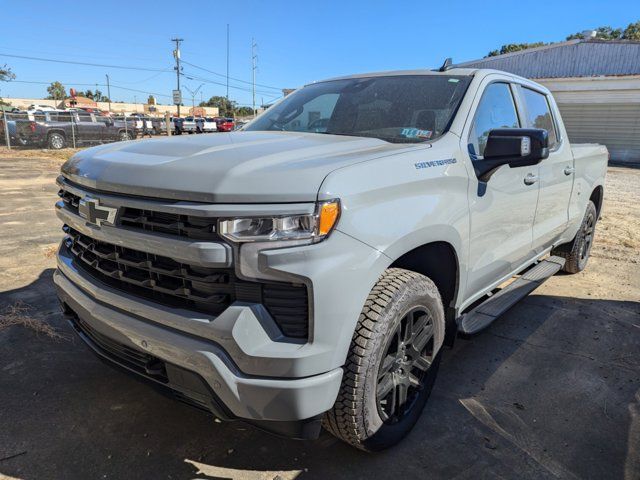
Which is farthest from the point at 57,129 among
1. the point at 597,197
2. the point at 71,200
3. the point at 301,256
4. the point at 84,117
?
the point at 301,256

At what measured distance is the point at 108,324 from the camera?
→ 2.22 m

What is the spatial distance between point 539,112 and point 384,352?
291cm

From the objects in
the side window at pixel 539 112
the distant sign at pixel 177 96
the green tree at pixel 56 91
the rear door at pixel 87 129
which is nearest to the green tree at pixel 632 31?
the distant sign at pixel 177 96

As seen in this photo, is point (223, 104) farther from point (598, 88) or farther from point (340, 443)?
point (340, 443)

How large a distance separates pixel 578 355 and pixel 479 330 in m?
1.14

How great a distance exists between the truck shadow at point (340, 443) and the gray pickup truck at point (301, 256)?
30 centimetres

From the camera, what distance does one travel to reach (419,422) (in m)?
2.74

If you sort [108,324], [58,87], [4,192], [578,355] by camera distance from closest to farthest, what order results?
[108,324]
[578,355]
[4,192]
[58,87]

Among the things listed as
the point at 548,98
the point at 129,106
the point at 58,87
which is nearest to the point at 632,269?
the point at 548,98

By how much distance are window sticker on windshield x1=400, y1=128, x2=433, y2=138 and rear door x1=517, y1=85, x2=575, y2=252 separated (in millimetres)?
1334

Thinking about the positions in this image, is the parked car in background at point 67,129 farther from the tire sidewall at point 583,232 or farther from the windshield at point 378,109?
the tire sidewall at point 583,232

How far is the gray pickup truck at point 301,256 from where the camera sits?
185cm

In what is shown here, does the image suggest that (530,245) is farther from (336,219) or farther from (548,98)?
(336,219)

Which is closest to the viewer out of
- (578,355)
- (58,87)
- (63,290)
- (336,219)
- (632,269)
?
(336,219)
